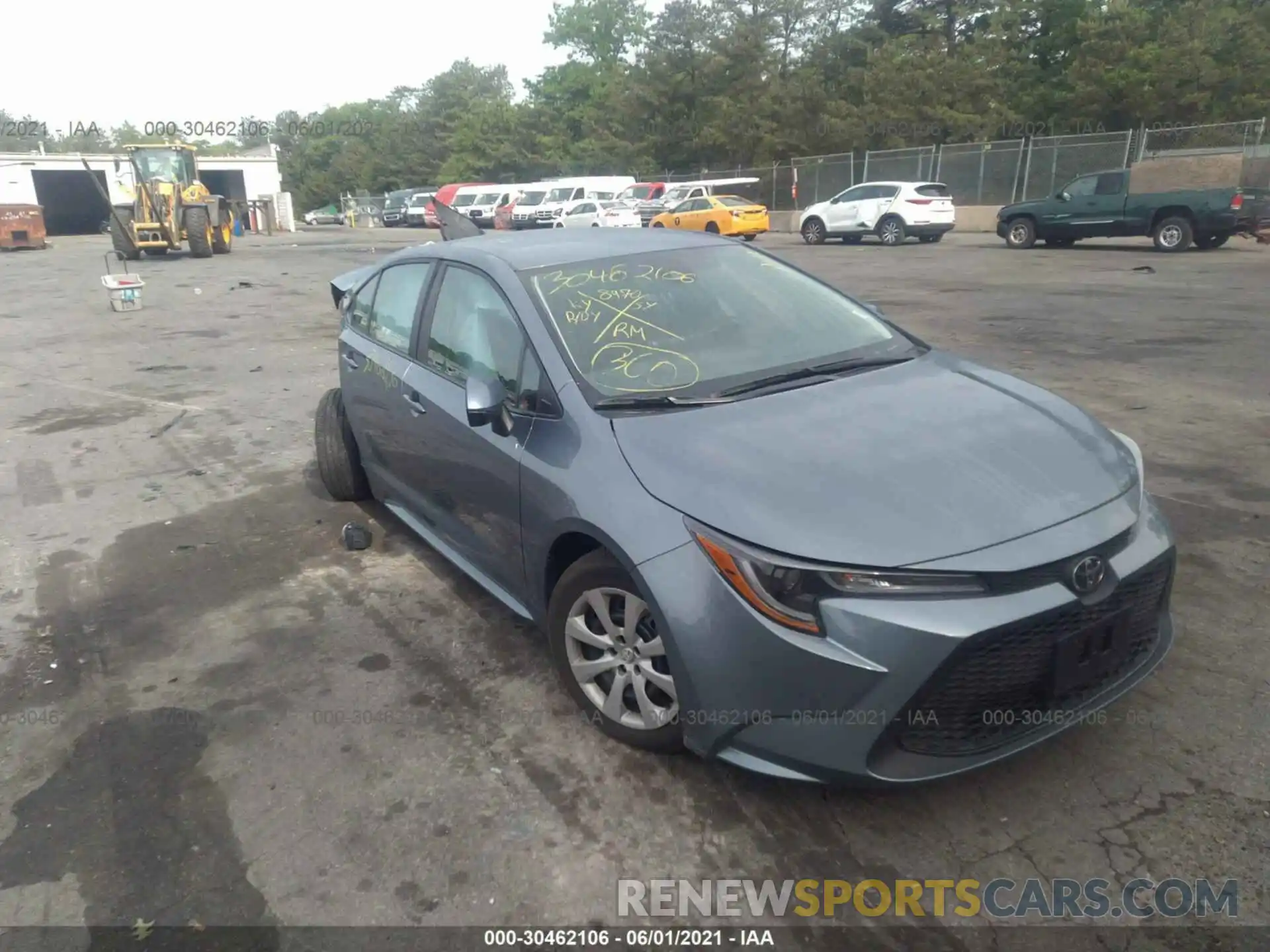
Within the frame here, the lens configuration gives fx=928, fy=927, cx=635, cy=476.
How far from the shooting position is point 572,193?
35906 mm

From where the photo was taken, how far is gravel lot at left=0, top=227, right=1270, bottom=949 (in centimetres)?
257

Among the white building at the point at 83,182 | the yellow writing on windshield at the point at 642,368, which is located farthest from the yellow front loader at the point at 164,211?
the yellow writing on windshield at the point at 642,368

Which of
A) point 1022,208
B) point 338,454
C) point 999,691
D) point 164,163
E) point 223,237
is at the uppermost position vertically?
point 164,163

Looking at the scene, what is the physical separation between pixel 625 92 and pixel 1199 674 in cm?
5442

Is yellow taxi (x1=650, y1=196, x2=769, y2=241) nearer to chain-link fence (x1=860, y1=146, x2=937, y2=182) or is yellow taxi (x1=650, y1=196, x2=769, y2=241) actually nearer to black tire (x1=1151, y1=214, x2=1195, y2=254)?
chain-link fence (x1=860, y1=146, x2=937, y2=182)

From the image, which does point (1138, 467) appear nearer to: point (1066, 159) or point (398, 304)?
point (398, 304)

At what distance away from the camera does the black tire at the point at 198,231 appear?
1022 inches

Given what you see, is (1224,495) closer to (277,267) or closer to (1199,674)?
(1199,674)

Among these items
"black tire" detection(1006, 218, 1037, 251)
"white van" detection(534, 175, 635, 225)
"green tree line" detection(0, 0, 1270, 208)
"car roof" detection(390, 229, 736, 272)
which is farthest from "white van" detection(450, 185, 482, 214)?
"car roof" detection(390, 229, 736, 272)

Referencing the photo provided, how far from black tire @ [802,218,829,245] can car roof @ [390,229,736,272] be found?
22940mm

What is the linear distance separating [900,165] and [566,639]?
32791mm

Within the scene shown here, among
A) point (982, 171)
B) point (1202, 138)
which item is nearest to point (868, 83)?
point (982, 171)

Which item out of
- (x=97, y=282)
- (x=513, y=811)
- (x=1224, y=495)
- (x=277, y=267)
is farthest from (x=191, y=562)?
(x=277, y=267)

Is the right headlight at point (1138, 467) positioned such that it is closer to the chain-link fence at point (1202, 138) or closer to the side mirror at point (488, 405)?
the side mirror at point (488, 405)
